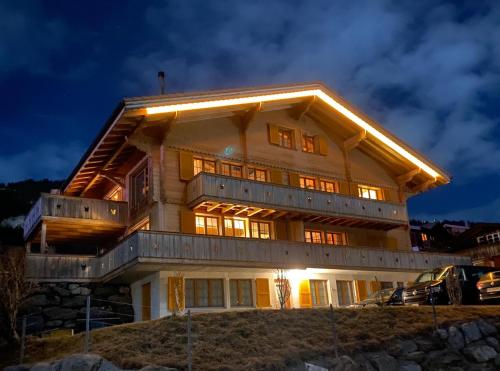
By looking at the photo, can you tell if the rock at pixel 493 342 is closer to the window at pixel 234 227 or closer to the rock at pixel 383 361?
the rock at pixel 383 361

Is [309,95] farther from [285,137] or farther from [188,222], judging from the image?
[188,222]

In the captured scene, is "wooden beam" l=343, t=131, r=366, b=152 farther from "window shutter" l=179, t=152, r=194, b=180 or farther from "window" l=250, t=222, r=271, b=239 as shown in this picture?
"window shutter" l=179, t=152, r=194, b=180

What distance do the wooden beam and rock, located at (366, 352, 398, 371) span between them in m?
19.8

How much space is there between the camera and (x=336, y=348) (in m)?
18.2

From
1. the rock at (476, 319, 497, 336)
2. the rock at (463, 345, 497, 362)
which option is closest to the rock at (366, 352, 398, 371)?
the rock at (463, 345, 497, 362)

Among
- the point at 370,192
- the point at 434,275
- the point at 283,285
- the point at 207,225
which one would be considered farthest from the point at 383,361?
the point at 370,192

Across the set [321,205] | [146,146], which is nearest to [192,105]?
[146,146]

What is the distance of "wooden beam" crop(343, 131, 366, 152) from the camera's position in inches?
1458

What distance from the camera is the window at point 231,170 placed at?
104 ft

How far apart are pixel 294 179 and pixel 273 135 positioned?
2.83 m

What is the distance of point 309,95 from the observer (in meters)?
34.9

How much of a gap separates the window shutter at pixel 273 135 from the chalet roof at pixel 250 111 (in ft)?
3.85

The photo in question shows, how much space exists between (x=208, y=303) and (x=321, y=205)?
905cm

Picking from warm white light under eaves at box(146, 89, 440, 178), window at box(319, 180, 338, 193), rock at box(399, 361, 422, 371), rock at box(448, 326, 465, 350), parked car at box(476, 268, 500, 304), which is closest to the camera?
rock at box(399, 361, 422, 371)
